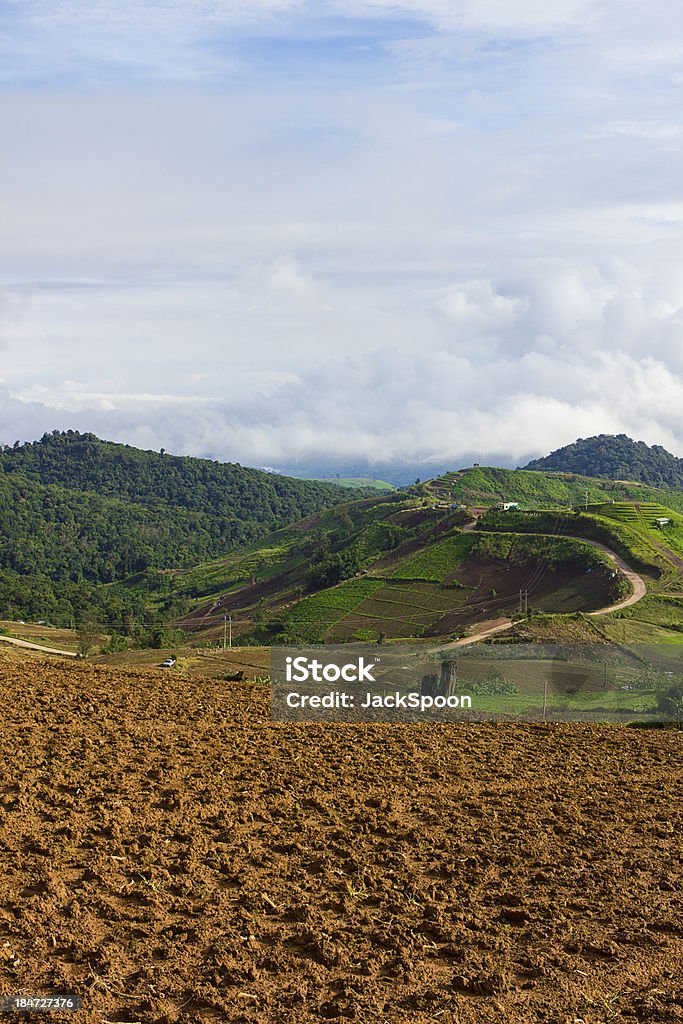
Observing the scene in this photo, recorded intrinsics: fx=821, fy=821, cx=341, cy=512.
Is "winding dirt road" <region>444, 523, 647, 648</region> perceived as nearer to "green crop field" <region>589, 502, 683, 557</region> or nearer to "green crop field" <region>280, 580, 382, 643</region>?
"green crop field" <region>589, 502, 683, 557</region>

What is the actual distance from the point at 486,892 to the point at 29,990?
426cm

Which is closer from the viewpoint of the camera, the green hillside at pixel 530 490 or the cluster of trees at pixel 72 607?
the cluster of trees at pixel 72 607

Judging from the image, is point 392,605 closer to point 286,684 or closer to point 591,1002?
point 286,684

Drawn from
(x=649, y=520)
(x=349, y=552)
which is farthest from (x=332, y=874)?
(x=349, y=552)

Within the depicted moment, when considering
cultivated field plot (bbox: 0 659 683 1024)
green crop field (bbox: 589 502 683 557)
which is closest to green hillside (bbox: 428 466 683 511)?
green crop field (bbox: 589 502 683 557)

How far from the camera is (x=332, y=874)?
333 inches

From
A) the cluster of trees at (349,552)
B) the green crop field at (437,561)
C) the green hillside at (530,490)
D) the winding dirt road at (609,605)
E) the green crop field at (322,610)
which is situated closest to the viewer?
the winding dirt road at (609,605)

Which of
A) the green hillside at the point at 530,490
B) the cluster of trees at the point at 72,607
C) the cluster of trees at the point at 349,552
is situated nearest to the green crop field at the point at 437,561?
the cluster of trees at the point at 349,552

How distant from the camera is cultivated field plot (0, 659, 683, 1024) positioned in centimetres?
621

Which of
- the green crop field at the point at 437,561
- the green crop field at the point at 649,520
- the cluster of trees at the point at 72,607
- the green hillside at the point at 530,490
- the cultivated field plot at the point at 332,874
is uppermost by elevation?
the green hillside at the point at 530,490

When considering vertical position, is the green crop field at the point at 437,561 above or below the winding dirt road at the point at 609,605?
above

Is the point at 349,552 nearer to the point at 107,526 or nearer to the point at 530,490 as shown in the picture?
the point at 530,490

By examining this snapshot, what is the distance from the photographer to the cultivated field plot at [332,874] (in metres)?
6.21

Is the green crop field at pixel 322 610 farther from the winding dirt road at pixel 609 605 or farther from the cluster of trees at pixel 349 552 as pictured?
the winding dirt road at pixel 609 605
